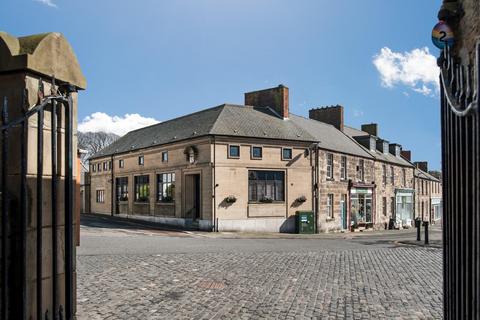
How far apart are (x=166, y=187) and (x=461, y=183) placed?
26.5m

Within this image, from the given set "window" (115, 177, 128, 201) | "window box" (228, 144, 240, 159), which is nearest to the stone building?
"window box" (228, 144, 240, 159)

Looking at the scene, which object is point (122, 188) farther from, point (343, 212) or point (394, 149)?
point (394, 149)

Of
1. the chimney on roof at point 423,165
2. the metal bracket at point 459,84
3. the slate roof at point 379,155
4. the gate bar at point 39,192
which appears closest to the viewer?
the metal bracket at point 459,84

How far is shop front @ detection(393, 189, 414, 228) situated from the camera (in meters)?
41.3

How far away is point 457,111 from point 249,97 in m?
30.9

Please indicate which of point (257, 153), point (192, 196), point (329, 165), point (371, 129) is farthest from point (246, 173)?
point (371, 129)

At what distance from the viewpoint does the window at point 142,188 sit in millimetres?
30938

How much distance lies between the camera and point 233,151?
25469mm

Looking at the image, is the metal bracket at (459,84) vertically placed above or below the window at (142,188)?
above

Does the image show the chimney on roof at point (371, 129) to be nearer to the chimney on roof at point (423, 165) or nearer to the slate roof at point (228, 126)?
the chimney on roof at point (423, 165)

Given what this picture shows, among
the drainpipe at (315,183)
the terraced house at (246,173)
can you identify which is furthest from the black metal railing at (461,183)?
the drainpipe at (315,183)

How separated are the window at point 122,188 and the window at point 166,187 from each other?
5651 millimetres

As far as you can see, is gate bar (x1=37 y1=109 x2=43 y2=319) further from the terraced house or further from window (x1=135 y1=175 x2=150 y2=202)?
window (x1=135 y1=175 x2=150 y2=202)

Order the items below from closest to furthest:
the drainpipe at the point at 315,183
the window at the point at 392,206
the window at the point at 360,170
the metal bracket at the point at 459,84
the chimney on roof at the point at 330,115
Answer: the metal bracket at the point at 459,84
the drainpipe at the point at 315,183
the window at the point at 360,170
the chimney on roof at the point at 330,115
the window at the point at 392,206
